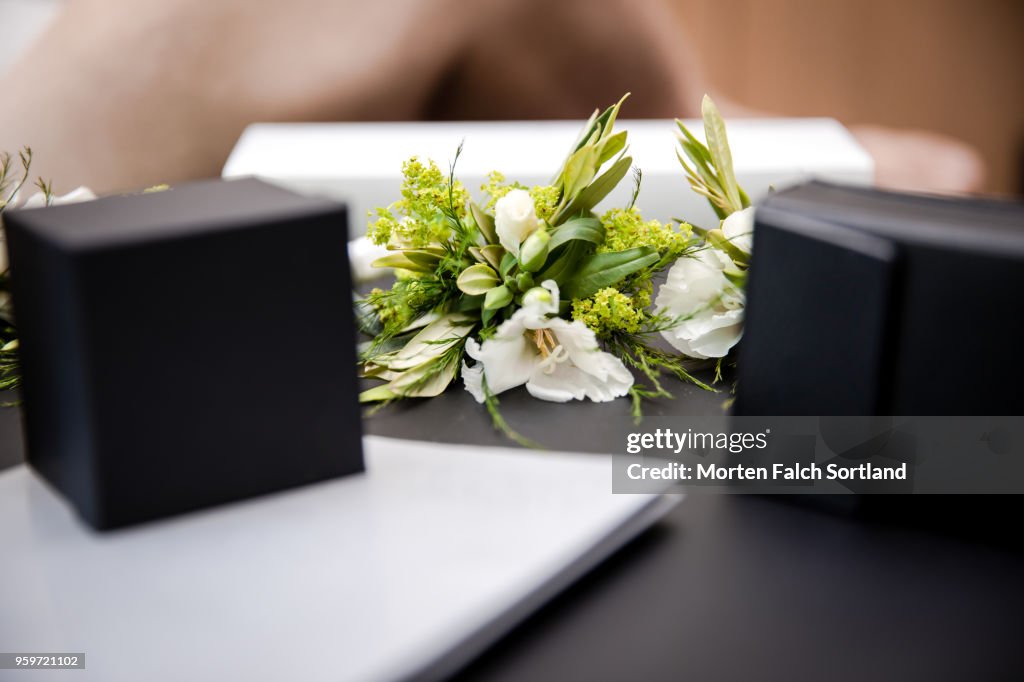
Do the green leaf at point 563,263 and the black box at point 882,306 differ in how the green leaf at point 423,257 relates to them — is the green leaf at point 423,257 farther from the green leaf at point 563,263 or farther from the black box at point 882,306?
the black box at point 882,306

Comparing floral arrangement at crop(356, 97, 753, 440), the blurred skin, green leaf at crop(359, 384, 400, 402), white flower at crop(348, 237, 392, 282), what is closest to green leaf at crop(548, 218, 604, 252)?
floral arrangement at crop(356, 97, 753, 440)

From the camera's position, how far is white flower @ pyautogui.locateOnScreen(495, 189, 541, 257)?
0.60 meters

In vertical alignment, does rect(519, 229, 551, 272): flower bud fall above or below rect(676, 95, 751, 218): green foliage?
below

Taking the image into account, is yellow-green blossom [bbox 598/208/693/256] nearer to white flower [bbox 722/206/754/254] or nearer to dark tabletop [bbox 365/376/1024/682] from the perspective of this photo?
white flower [bbox 722/206/754/254]

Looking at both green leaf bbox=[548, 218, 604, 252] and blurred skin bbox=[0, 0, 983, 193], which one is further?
blurred skin bbox=[0, 0, 983, 193]

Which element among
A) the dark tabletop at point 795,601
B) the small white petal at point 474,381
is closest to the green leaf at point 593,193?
the small white petal at point 474,381

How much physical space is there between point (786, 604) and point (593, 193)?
318mm

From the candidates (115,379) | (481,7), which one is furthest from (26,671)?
(481,7)

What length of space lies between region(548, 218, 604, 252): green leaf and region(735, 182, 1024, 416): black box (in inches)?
6.0

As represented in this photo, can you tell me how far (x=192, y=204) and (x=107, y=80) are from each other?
1273 mm

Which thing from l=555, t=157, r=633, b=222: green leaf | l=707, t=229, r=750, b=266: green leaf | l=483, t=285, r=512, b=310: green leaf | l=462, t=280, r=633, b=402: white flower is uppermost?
l=555, t=157, r=633, b=222: green leaf

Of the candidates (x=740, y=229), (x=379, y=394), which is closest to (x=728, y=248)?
(x=740, y=229)

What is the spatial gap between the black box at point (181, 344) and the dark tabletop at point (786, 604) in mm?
163

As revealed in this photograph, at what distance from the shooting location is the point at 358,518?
46 centimetres
